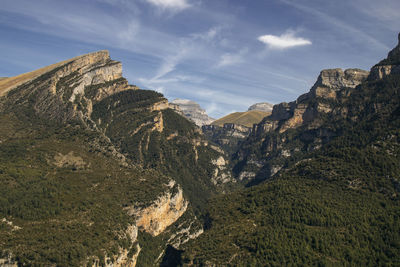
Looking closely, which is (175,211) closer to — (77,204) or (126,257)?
(126,257)

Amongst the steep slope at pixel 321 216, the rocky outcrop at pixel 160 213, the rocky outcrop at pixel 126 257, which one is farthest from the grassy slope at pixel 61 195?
the steep slope at pixel 321 216

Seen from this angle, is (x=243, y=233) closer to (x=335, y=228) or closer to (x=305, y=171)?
(x=335, y=228)

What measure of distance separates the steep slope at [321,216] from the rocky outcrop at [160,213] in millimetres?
28256

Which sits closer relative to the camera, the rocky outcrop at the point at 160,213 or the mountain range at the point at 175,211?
the mountain range at the point at 175,211

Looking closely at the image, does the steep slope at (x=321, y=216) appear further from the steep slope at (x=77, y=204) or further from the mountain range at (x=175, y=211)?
the steep slope at (x=77, y=204)

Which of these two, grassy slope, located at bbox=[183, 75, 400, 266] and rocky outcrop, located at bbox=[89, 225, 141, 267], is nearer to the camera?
grassy slope, located at bbox=[183, 75, 400, 266]

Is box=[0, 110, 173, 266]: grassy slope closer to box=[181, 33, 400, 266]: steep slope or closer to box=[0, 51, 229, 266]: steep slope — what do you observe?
box=[0, 51, 229, 266]: steep slope

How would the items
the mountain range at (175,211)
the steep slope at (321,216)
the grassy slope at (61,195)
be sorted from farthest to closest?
the grassy slope at (61,195) < the mountain range at (175,211) < the steep slope at (321,216)

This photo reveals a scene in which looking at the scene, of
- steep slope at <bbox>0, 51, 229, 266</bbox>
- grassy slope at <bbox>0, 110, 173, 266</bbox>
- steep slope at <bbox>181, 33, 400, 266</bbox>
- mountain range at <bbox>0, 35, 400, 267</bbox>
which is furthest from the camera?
steep slope at <bbox>0, 51, 229, 266</bbox>

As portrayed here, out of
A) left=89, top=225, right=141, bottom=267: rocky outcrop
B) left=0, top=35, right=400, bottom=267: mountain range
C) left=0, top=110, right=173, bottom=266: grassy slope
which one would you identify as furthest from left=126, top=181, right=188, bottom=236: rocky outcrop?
left=89, top=225, right=141, bottom=267: rocky outcrop

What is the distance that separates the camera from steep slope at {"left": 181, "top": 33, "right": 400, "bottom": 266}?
101 meters

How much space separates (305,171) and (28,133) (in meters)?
138

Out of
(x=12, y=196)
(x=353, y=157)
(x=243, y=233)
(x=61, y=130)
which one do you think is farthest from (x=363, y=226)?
(x=61, y=130)

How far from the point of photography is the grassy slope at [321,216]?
101m
